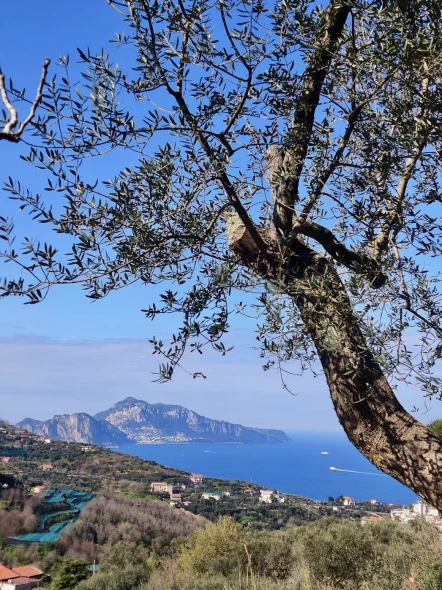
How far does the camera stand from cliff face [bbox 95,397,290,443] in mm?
159175

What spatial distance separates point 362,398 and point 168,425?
17099cm

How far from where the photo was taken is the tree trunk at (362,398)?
2.05 m

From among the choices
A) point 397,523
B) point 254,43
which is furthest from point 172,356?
point 397,523

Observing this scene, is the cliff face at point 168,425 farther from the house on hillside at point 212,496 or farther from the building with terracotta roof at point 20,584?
the building with terracotta roof at point 20,584

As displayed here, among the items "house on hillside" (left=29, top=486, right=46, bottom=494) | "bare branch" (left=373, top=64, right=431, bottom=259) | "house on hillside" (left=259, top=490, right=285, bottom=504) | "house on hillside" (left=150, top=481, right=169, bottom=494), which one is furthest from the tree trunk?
"house on hillside" (left=150, top=481, right=169, bottom=494)

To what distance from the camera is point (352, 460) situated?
4493 inches

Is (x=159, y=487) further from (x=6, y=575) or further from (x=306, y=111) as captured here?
(x=306, y=111)

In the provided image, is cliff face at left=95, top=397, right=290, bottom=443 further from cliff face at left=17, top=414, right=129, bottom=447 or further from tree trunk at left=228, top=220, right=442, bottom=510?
tree trunk at left=228, top=220, right=442, bottom=510

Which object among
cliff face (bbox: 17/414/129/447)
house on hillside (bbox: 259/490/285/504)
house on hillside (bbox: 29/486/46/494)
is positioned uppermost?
cliff face (bbox: 17/414/129/447)

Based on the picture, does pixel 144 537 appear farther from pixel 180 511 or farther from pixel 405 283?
pixel 405 283

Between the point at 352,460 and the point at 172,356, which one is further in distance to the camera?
the point at 352,460

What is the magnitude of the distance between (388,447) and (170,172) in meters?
1.31

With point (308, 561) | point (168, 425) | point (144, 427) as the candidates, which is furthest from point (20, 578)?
point (168, 425)

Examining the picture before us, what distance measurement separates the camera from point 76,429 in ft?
415
